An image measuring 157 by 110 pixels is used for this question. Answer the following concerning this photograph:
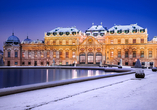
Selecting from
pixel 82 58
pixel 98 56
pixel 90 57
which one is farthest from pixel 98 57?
pixel 82 58

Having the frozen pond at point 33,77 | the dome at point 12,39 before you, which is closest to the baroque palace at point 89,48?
the dome at point 12,39

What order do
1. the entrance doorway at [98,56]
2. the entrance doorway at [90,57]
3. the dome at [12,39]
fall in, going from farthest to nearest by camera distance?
the dome at [12,39]
the entrance doorway at [90,57]
the entrance doorway at [98,56]

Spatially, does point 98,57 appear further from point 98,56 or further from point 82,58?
point 82,58

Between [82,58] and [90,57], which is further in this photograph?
[82,58]

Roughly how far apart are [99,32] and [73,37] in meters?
11.4

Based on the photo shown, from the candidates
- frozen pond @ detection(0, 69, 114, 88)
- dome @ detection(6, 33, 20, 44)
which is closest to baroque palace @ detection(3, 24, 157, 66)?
dome @ detection(6, 33, 20, 44)

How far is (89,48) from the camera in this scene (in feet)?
209

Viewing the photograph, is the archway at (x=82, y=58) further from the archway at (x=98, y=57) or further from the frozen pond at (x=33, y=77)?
the frozen pond at (x=33, y=77)

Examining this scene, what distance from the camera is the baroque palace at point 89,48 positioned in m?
61.4

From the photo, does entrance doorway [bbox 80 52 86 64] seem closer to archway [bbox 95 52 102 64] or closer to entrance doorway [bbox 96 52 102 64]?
archway [bbox 95 52 102 64]

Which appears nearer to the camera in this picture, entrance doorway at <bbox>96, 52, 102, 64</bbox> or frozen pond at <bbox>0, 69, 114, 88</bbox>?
frozen pond at <bbox>0, 69, 114, 88</bbox>

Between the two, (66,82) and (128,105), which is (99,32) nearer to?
(66,82)

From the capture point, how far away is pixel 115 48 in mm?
62969

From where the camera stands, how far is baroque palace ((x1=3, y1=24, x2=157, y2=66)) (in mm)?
61406
